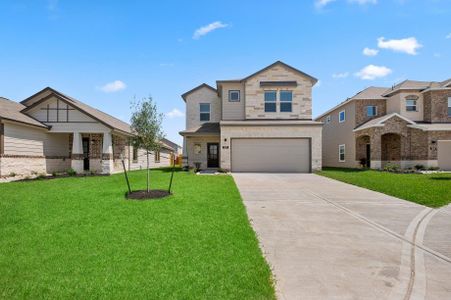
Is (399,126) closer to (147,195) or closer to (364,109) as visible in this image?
(364,109)

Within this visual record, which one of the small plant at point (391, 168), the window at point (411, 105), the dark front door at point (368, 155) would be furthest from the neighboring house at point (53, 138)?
the window at point (411, 105)

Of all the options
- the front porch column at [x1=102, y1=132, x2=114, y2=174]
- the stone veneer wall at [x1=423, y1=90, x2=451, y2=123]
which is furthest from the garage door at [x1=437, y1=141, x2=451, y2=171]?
the front porch column at [x1=102, y1=132, x2=114, y2=174]

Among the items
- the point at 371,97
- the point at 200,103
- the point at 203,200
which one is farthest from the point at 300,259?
the point at 371,97

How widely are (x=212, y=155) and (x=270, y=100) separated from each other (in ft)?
23.3

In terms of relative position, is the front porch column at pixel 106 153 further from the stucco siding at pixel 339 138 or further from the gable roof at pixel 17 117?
the stucco siding at pixel 339 138

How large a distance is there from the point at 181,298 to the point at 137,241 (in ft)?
7.41

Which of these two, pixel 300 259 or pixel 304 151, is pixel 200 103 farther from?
pixel 300 259

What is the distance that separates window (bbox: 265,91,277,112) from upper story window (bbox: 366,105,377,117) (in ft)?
33.0

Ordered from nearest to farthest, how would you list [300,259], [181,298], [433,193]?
1. [181,298]
2. [300,259]
3. [433,193]

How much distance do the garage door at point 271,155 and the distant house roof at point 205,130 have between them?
234 centimetres

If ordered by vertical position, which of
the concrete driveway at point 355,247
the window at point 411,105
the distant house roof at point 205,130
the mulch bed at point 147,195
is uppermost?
the window at point 411,105

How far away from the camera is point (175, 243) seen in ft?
16.5

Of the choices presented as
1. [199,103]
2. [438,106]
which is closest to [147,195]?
[199,103]

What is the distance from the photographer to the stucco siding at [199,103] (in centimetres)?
2402
